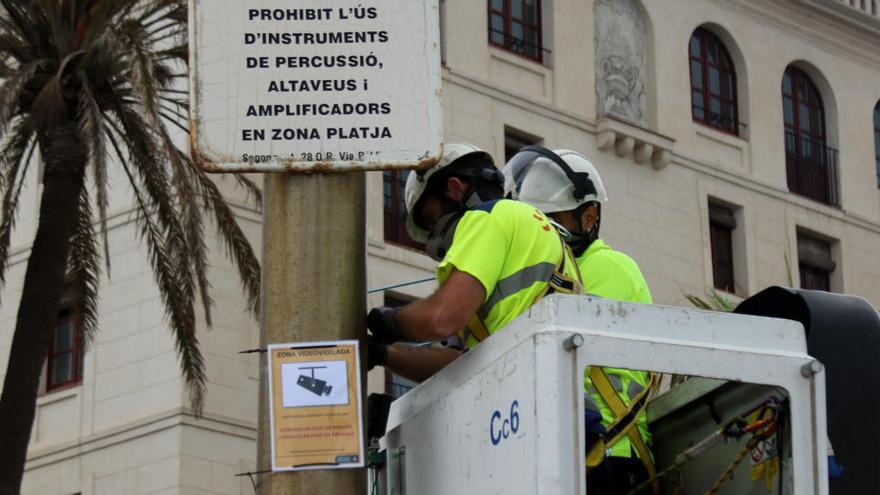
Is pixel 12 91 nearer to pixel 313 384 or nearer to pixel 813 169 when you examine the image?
pixel 313 384

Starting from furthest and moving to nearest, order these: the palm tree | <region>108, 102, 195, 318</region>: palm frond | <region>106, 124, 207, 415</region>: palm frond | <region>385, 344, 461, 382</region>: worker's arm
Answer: <region>106, 124, 207, 415</region>: palm frond < <region>108, 102, 195, 318</region>: palm frond < the palm tree < <region>385, 344, 461, 382</region>: worker's arm

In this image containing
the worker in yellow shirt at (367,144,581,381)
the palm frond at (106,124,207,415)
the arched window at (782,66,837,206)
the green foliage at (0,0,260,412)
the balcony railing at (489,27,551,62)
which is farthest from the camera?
the arched window at (782,66,837,206)

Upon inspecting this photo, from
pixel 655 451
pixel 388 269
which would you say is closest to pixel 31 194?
pixel 388 269

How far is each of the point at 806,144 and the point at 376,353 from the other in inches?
1425

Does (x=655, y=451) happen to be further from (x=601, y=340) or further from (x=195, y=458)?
(x=195, y=458)

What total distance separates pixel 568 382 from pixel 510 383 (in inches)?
7.4

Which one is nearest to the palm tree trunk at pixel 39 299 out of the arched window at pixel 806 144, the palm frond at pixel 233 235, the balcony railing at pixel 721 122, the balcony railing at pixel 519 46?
the palm frond at pixel 233 235

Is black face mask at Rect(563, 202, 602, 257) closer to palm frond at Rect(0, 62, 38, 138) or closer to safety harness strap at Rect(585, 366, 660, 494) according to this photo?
safety harness strap at Rect(585, 366, 660, 494)

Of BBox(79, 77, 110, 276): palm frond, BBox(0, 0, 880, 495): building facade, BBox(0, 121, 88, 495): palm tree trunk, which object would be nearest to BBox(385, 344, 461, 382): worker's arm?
BBox(79, 77, 110, 276): palm frond

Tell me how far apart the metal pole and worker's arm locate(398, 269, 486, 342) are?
0.60 ft

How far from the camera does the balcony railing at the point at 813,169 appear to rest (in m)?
41.5

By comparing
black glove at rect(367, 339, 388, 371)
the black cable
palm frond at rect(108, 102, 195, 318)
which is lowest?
the black cable

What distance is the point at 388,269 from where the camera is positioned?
33.6 m

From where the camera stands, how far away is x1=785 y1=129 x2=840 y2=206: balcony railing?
4153cm
